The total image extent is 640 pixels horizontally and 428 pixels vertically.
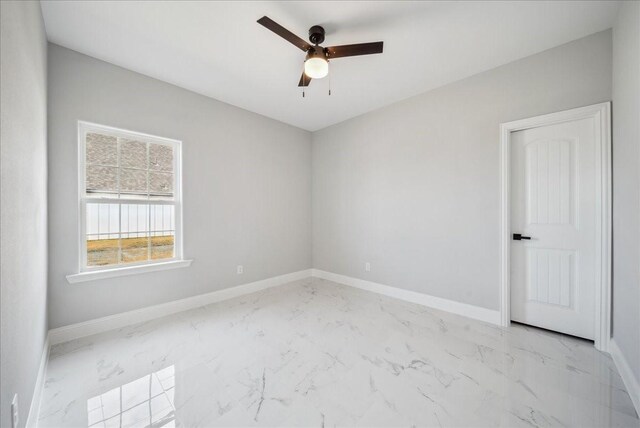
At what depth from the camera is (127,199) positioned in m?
2.83

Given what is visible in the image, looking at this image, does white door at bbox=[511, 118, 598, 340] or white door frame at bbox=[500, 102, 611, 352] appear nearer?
white door frame at bbox=[500, 102, 611, 352]

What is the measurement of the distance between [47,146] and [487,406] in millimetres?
4076

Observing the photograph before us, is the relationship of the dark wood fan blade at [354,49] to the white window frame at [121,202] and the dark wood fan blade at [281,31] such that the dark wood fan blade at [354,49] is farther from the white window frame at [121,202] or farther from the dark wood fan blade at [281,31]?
the white window frame at [121,202]

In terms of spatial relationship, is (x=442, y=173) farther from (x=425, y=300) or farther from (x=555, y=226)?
(x=425, y=300)

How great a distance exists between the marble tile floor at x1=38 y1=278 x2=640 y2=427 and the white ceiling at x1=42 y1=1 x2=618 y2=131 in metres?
2.83

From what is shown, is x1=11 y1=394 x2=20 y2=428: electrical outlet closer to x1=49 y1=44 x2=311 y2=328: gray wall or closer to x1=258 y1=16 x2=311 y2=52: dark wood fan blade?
x1=49 y1=44 x2=311 y2=328: gray wall

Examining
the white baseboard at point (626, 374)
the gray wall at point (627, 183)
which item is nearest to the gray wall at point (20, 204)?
the white baseboard at point (626, 374)

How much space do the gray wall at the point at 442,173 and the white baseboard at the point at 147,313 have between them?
1.56 meters

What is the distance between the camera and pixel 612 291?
2.16 metres

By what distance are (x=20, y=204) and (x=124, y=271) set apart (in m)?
1.65

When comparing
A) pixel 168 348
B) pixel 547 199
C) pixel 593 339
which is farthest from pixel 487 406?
pixel 168 348

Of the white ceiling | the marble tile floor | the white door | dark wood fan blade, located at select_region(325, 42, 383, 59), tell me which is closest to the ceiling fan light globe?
dark wood fan blade, located at select_region(325, 42, 383, 59)

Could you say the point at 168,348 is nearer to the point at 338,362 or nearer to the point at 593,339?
the point at 338,362

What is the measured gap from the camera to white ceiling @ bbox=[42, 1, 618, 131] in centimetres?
199
